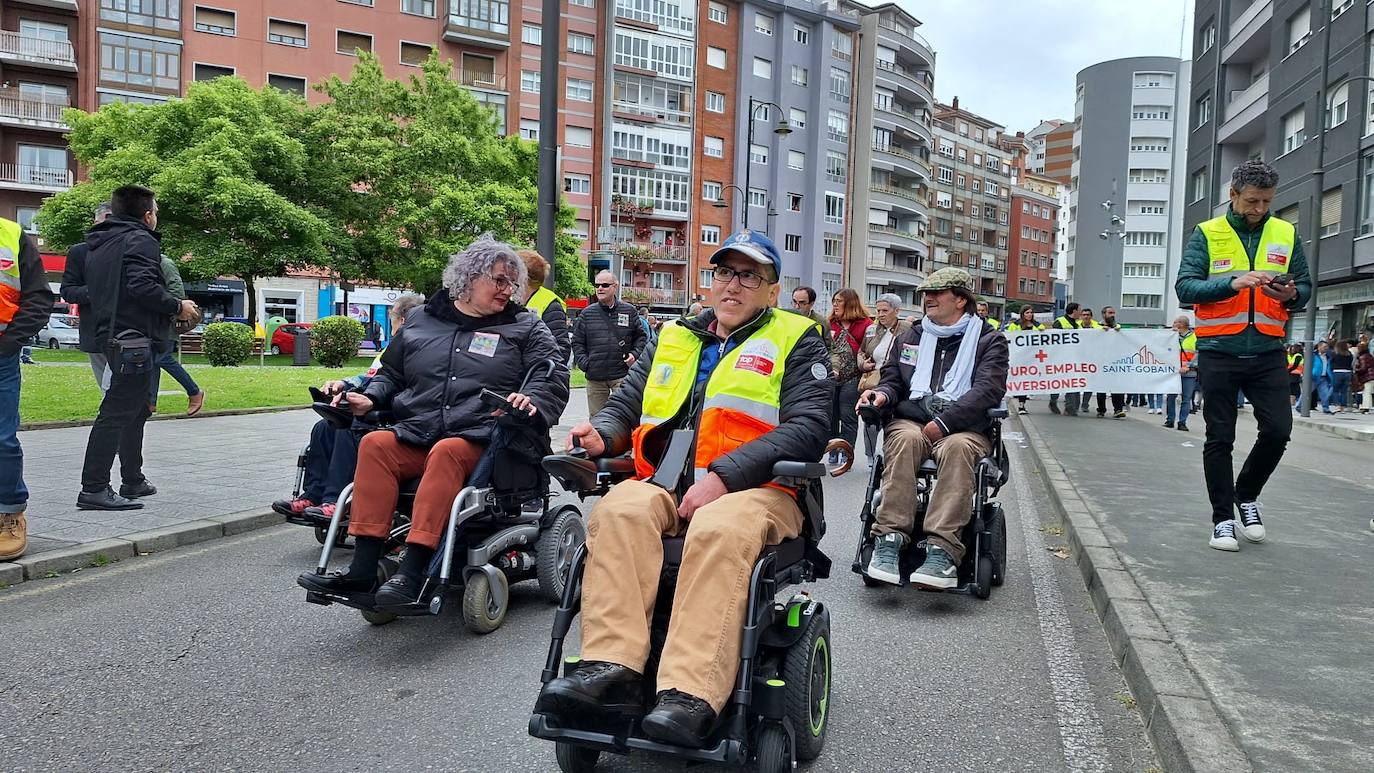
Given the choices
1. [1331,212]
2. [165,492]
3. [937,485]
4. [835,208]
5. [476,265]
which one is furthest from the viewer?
[835,208]

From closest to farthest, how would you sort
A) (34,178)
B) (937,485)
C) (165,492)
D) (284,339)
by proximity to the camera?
(937,485) → (165,492) → (284,339) → (34,178)

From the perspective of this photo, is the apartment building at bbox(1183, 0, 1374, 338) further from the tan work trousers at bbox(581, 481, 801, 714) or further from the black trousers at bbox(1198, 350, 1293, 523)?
the tan work trousers at bbox(581, 481, 801, 714)

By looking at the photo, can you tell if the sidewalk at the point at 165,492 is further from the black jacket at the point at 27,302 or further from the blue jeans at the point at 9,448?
the black jacket at the point at 27,302

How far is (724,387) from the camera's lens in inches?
134


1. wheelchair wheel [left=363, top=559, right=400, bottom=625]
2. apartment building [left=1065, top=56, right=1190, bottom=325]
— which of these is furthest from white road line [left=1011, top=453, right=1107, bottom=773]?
apartment building [left=1065, top=56, right=1190, bottom=325]

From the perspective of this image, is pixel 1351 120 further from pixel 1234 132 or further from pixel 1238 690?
pixel 1238 690

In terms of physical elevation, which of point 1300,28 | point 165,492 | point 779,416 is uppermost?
point 1300,28

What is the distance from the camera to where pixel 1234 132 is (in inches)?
1468

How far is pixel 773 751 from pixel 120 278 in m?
5.97

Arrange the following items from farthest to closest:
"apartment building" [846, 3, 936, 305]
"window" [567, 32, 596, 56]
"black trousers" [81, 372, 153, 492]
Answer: "apartment building" [846, 3, 936, 305]
"window" [567, 32, 596, 56]
"black trousers" [81, 372, 153, 492]

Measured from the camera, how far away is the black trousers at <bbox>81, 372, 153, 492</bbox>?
Answer: 6.48m

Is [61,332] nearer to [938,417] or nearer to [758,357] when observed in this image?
[938,417]

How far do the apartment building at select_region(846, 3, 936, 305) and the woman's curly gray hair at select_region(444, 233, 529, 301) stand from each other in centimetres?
6641

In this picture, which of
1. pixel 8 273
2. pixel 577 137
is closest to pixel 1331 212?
pixel 8 273
